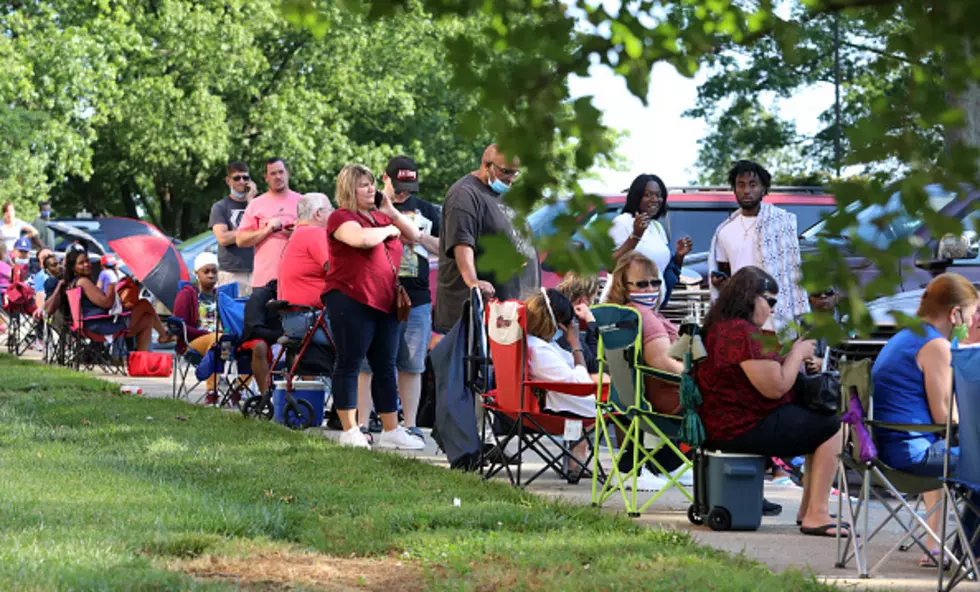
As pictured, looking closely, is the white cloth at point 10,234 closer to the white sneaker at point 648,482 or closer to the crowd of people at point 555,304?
the crowd of people at point 555,304

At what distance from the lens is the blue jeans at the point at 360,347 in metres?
10.7

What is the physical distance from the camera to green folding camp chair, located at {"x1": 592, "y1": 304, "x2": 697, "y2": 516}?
8.11 metres

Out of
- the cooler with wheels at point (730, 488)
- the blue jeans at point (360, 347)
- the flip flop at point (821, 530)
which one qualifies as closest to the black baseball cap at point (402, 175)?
the blue jeans at point (360, 347)

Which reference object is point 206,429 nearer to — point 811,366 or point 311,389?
point 311,389

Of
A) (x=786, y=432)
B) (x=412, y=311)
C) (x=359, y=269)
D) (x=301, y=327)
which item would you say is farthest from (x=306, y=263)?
(x=786, y=432)

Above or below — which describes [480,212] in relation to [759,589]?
above

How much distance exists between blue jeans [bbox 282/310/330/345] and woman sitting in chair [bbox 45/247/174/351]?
645 cm

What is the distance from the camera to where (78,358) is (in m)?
19.2

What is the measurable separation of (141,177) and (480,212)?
111 ft

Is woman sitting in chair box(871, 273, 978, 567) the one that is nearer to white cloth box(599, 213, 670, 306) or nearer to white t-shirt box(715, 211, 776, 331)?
white t-shirt box(715, 211, 776, 331)

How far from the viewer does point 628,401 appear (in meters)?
8.30

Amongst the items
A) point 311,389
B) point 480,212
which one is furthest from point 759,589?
point 311,389

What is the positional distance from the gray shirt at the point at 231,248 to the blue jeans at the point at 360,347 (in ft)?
12.1

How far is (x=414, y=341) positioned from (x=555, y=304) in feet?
7.33
